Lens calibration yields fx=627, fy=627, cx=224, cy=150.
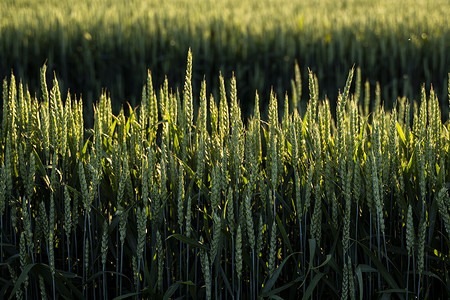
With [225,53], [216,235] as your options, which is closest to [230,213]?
[216,235]

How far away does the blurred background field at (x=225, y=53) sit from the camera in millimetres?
5785

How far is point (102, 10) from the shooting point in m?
7.51

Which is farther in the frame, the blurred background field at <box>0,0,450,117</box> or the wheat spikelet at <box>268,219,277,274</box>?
the blurred background field at <box>0,0,450,117</box>

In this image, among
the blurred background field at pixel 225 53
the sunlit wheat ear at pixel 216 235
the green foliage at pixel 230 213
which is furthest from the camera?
the blurred background field at pixel 225 53

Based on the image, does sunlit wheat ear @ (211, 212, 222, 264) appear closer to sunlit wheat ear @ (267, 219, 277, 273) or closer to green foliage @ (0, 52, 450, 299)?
green foliage @ (0, 52, 450, 299)

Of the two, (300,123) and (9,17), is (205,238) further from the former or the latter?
(9,17)

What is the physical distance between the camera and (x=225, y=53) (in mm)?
6000

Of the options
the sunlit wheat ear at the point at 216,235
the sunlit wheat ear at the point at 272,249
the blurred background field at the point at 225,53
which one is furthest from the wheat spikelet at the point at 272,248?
the blurred background field at the point at 225,53

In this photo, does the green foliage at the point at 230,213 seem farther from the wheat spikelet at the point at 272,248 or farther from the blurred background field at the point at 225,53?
the blurred background field at the point at 225,53

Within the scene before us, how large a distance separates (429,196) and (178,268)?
0.74 metres

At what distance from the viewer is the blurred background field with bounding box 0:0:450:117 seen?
19.0 feet

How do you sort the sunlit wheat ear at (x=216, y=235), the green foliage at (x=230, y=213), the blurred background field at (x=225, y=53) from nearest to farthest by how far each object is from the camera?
the sunlit wheat ear at (x=216, y=235) → the green foliage at (x=230, y=213) → the blurred background field at (x=225, y=53)

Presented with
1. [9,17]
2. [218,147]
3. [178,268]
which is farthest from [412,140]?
[9,17]

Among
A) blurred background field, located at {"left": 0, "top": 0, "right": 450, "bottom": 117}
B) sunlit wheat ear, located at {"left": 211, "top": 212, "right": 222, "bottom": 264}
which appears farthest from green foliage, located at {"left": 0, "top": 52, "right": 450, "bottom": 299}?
blurred background field, located at {"left": 0, "top": 0, "right": 450, "bottom": 117}
